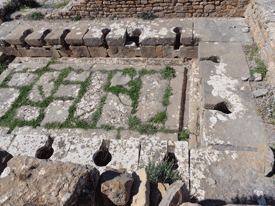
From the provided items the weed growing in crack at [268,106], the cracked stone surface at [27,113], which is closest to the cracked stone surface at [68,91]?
the cracked stone surface at [27,113]

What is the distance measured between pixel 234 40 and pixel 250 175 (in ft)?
11.4

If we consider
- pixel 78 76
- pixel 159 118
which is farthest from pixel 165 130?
pixel 78 76

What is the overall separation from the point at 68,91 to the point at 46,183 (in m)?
3.75

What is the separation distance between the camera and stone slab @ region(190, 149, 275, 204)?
2.54 m

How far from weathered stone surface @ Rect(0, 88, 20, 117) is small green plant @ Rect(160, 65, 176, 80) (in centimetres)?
A: 393

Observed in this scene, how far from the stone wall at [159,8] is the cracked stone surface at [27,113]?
3538 mm

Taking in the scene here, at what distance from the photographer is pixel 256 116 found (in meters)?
3.30

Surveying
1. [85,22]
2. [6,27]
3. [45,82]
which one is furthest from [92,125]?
[6,27]

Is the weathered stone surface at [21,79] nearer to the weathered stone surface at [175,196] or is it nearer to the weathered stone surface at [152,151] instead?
the weathered stone surface at [152,151]

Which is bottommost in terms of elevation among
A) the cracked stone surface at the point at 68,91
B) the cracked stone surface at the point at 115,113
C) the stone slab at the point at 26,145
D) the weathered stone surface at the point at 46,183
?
the cracked stone surface at the point at 115,113

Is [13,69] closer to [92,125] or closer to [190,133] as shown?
[92,125]

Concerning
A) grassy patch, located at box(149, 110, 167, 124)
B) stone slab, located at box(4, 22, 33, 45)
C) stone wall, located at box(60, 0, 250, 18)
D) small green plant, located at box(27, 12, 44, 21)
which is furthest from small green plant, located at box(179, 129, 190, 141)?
small green plant, located at box(27, 12, 44, 21)

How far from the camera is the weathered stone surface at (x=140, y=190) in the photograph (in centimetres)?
205

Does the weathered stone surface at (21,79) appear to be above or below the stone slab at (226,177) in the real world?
below
